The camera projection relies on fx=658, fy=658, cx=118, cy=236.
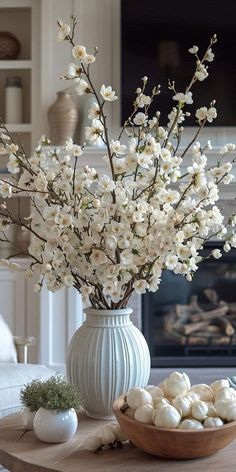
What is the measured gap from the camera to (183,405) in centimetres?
139

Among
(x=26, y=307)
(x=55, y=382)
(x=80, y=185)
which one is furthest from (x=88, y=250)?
(x=26, y=307)

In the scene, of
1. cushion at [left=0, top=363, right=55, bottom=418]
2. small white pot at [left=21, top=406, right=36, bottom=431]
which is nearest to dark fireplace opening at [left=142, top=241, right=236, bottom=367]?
cushion at [left=0, top=363, right=55, bottom=418]

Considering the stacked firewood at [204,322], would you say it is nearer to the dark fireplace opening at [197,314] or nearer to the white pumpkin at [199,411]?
the dark fireplace opening at [197,314]

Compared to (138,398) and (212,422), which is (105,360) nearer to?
(138,398)

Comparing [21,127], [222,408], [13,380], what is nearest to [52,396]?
[222,408]

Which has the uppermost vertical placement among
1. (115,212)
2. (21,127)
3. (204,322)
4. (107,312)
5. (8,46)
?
(8,46)

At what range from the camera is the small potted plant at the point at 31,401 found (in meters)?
1.51

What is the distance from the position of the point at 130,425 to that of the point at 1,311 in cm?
256

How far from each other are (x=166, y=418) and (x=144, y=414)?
5 centimetres

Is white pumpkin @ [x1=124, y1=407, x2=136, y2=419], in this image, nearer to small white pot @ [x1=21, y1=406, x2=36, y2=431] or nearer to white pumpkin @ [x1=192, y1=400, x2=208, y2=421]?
white pumpkin @ [x1=192, y1=400, x2=208, y2=421]

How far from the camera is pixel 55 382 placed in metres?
1.51

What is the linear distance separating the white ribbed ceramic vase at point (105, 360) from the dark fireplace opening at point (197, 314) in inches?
90.7

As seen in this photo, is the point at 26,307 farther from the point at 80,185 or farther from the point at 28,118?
the point at 80,185

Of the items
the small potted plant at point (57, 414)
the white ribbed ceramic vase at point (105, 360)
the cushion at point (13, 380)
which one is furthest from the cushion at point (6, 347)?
the small potted plant at point (57, 414)
